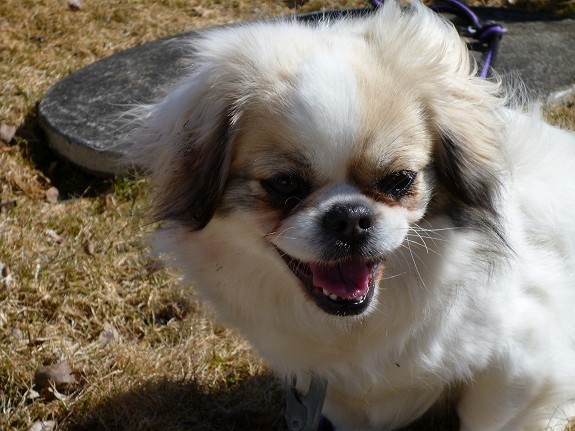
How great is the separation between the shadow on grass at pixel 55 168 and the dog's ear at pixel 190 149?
1.74 meters

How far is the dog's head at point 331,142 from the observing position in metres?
1.95

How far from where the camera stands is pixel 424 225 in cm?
215

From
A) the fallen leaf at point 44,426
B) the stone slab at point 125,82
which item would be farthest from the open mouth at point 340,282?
the stone slab at point 125,82

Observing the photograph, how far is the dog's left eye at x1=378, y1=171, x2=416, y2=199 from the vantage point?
2008 mm

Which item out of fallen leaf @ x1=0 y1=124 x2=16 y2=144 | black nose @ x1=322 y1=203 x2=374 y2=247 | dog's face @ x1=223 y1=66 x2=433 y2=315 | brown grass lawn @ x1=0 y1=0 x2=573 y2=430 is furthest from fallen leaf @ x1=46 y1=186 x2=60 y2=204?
black nose @ x1=322 y1=203 x2=374 y2=247

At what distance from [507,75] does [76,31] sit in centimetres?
288

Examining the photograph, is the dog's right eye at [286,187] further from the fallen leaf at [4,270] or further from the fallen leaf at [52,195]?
the fallen leaf at [52,195]

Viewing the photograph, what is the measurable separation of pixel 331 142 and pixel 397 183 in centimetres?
23

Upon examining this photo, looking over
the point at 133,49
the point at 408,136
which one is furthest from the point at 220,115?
the point at 133,49

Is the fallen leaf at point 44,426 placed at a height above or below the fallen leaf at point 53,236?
above

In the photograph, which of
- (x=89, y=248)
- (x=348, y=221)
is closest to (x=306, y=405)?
(x=348, y=221)

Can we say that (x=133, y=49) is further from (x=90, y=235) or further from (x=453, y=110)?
(x=453, y=110)

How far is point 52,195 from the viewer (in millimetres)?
3938

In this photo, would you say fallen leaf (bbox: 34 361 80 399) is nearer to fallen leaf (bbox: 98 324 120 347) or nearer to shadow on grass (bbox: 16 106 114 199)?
fallen leaf (bbox: 98 324 120 347)
